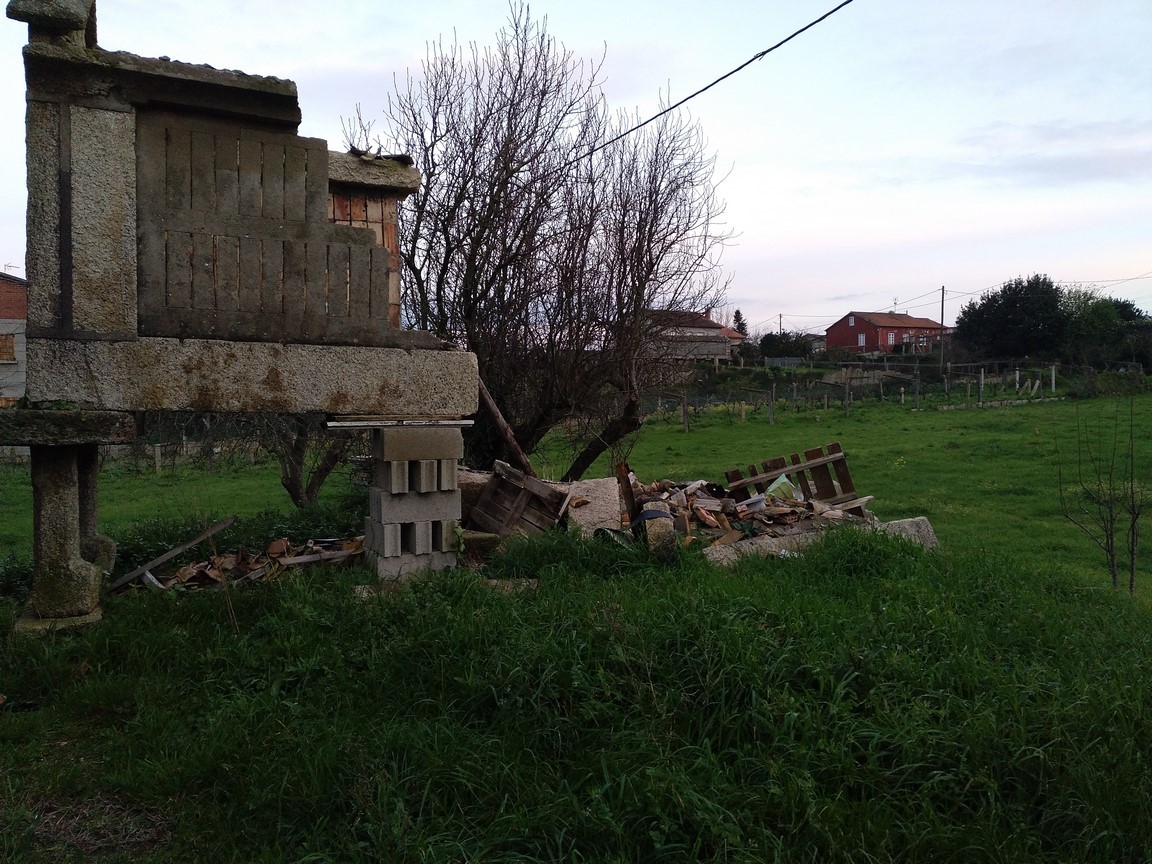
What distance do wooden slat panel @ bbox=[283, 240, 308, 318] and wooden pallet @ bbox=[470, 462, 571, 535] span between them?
233 centimetres

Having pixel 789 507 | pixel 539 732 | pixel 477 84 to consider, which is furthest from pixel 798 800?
pixel 477 84

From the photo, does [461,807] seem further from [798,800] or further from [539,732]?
[798,800]

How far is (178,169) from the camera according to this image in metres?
5.19

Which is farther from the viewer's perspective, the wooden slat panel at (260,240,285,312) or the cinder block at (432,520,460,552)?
the cinder block at (432,520,460,552)

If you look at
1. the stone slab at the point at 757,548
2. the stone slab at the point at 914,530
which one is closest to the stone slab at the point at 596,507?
→ the stone slab at the point at 757,548

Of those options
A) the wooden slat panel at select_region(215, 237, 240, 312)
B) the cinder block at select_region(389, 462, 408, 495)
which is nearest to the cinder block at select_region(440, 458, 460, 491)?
the cinder block at select_region(389, 462, 408, 495)

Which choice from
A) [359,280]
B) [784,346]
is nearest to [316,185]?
[359,280]

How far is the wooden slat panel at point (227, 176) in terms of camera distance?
5266 millimetres

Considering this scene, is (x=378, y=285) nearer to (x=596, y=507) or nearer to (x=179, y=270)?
(x=179, y=270)

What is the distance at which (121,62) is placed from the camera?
4.95 meters

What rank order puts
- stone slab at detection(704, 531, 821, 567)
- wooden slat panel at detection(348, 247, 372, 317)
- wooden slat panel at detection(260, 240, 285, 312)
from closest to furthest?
wooden slat panel at detection(260, 240, 285, 312) < wooden slat panel at detection(348, 247, 372, 317) < stone slab at detection(704, 531, 821, 567)

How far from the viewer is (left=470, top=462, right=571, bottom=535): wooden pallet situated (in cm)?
696

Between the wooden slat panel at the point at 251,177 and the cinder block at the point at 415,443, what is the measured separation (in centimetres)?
167

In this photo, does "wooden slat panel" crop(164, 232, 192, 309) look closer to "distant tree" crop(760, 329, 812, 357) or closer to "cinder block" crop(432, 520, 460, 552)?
"cinder block" crop(432, 520, 460, 552)
